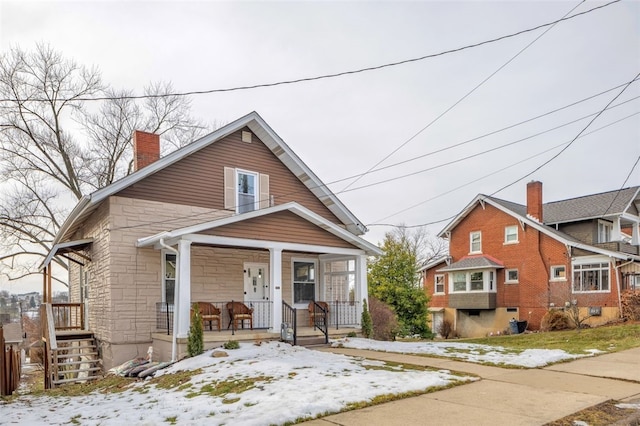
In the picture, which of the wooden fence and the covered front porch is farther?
the covered front porch

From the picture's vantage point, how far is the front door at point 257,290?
14.4 m

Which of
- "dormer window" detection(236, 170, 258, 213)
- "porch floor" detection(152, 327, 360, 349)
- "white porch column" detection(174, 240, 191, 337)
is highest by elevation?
"dormer window" detection(236, 170, 258, 213)

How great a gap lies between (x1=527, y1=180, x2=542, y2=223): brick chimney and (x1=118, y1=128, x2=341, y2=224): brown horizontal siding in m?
16.8

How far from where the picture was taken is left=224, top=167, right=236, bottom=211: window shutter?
49.1ft

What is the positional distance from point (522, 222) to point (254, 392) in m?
24.5

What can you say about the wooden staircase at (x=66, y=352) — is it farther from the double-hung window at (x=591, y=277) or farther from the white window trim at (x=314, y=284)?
the double-hung window at (x=591, y=277)

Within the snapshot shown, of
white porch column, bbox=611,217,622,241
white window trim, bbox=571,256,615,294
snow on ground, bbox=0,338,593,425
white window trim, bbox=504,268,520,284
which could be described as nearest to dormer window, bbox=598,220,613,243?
white porch column, bbox=611,217,622,241

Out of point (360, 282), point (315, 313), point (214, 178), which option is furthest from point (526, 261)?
point (214, 178)

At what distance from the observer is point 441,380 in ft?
23.9

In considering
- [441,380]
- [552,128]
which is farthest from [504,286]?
[441,380]

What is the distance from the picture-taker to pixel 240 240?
12281 mm

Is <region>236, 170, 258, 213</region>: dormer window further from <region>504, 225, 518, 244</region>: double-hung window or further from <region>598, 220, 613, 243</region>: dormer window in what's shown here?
<region>598, 220, 613, 243</region>: dormer window

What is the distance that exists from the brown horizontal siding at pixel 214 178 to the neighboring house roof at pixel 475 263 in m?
15.2

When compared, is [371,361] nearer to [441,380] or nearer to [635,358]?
[441,380]
